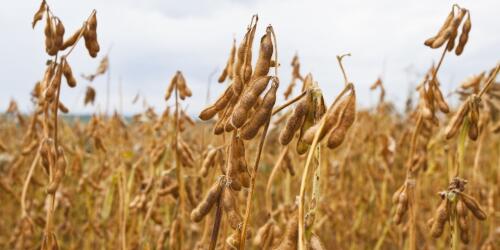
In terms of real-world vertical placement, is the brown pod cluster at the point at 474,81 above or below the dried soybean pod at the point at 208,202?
above

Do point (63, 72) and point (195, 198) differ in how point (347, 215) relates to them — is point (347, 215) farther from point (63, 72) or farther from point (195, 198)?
point (63, 72)

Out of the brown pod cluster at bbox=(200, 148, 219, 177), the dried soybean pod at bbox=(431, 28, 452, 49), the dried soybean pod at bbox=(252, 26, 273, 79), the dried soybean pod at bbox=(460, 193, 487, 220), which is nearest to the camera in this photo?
the dried soybean pod at bbox=(252, 26, 273, 79)

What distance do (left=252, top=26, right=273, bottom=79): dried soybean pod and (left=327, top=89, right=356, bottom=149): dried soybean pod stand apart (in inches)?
6.5

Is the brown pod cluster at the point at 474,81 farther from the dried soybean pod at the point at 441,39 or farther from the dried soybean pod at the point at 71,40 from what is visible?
the dried soybean pod at the point at 71,40

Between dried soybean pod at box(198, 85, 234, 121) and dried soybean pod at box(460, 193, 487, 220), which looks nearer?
dried soybean pod at box(198, 85, 234, 121)

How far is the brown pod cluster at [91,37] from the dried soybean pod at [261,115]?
60 cm

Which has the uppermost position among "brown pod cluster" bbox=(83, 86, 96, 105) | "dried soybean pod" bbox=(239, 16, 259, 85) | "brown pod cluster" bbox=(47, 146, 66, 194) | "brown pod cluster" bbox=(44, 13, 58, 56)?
"brown pod cluster" bbox=(83, 86, 96, 105)

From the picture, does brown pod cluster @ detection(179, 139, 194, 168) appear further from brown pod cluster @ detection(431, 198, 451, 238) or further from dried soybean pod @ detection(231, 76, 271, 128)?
dried soybean pod @ detection(231, 76, 271, 128)

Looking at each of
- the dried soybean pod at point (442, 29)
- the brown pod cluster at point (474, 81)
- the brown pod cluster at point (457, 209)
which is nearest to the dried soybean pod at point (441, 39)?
the dried soybean pod at point (442, 29)

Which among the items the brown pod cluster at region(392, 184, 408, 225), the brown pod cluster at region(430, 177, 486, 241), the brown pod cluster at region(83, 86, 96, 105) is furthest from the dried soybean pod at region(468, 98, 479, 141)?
the brown pod cluster at region(83, 86, 96, 105)

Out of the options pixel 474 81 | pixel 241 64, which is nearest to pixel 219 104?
pixel 241 64

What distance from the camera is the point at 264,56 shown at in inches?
35.0

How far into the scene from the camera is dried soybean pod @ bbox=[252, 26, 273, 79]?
887 millimetres

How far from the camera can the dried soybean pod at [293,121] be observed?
862 millimetres
